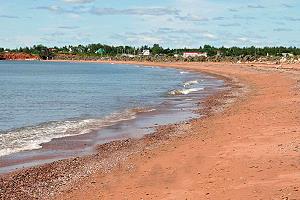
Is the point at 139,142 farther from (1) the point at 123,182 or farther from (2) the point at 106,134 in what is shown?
(1) the point at 123,182

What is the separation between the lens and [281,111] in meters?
23.6

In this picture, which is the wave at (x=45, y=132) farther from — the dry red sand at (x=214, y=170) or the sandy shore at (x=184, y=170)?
the dry red sand at (x=214, y=170)

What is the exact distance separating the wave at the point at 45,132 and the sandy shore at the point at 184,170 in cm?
322

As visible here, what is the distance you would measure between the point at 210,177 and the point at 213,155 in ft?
8.35

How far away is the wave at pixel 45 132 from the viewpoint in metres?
18.8

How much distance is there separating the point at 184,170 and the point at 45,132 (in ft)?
36.3

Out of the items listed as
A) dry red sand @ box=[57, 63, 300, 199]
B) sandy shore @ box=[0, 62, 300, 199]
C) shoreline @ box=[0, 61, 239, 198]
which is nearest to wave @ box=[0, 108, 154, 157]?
shoreline @ box=[0, 61, 239, 198]

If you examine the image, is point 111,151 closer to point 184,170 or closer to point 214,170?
point 184,170

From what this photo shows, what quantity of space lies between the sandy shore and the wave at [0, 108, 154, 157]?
3224 mm

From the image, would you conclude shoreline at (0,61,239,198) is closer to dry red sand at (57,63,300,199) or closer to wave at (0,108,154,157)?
dry red sand at (57,63,300,199)

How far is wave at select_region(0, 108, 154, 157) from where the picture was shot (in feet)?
61.8

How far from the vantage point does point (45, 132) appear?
Result: 22.6 m

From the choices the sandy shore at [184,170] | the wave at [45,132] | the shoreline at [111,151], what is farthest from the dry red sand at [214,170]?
the wave at [45,132]

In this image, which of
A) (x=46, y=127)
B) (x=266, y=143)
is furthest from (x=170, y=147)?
(x=46, y=127)
